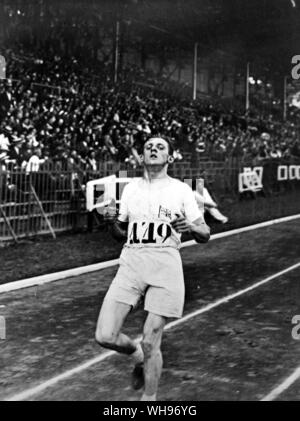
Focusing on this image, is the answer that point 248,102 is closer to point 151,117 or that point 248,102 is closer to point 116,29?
point 116,29

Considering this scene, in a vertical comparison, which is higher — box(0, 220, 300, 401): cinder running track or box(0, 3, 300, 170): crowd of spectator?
box(0, 3, 300, 170): crowd of spectator

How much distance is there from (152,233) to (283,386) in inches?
66.6

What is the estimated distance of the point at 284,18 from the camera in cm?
2500

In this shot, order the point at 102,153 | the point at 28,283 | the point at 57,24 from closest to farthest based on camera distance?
the point at 28,283
the point at 102,153
the point at 57,24

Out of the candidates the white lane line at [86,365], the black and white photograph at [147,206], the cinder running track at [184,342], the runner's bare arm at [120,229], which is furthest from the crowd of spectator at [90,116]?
the runner's bare arm at [120,229]

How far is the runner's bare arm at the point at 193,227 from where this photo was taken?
14.9ft

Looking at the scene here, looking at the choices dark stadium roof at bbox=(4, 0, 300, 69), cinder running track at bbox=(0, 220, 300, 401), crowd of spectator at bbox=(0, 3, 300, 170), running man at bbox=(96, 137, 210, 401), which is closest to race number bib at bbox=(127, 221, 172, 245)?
running man at bbox=(96, 137, 210, 401)

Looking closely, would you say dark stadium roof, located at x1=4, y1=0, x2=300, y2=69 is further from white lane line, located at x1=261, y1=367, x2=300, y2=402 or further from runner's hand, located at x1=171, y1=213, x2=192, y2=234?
white lane line, located at x1=261, y1=367, x2=300, y2=402

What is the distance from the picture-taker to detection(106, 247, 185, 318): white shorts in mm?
4535

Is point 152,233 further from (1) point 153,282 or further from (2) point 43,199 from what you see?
(2) point 43,199

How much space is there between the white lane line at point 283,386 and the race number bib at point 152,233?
56.5 inches

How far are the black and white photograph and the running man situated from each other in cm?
1

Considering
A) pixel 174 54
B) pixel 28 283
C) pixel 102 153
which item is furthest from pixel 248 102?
pixel 28 283
